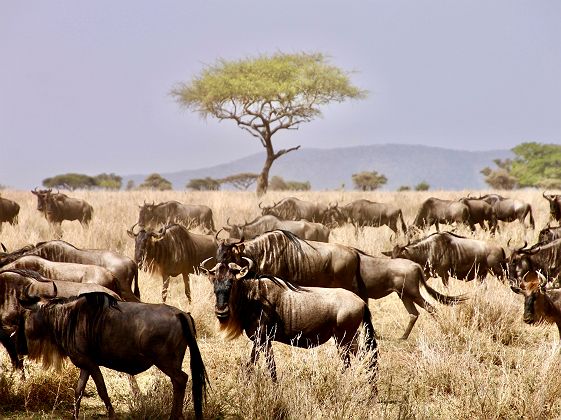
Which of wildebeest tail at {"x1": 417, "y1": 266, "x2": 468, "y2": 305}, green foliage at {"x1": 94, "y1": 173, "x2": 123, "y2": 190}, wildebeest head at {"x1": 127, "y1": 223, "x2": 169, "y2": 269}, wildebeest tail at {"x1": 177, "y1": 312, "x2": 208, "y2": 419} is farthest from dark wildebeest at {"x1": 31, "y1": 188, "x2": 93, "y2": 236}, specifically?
green foliage at {"x1": 94, "y1": 173, "x2": 123, "y2": 190}

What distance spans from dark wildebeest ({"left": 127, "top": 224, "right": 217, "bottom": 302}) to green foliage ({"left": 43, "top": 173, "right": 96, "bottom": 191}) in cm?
5131

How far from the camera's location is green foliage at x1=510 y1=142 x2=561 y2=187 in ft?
209

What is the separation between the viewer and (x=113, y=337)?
15.5ft

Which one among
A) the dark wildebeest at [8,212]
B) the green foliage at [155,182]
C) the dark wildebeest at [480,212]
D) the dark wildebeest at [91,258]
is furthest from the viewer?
the green foliage at [155,182]

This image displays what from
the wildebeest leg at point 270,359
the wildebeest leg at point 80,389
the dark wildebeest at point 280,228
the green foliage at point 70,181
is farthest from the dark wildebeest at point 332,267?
the green foliage at point 70,181

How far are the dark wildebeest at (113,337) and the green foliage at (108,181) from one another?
2179 inches

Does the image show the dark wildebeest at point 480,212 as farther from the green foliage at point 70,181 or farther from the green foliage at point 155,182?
the green foliage at point 70,181

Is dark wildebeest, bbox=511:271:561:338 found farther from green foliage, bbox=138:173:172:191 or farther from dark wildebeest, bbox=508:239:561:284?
green foliage, bbox=138:173:172:191

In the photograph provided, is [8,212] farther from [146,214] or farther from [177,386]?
[177,386]

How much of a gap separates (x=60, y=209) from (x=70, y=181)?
147ft

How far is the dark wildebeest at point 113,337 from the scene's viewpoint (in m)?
4.65

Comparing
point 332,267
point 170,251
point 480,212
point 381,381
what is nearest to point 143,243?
point 170,251

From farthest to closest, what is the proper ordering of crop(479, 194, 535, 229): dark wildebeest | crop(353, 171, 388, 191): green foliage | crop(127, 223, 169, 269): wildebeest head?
crop(353, 171, 388, 191): green foliage, crop(479, 194, 535, 229): dark wildebeest, crop(127, 223, 169, 269): wildebeest head

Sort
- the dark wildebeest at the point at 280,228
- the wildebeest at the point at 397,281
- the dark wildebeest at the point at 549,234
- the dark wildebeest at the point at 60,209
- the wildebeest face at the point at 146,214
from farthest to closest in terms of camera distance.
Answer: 1. the dark wildebeest at the point at 60,209
2. the wildebeest face at the point at 146,214
3. the dark wildebeest at the point at 280,228
4. the dark wildebeest at the point at 549,234
5. the wildebeest at the point at 397,281
